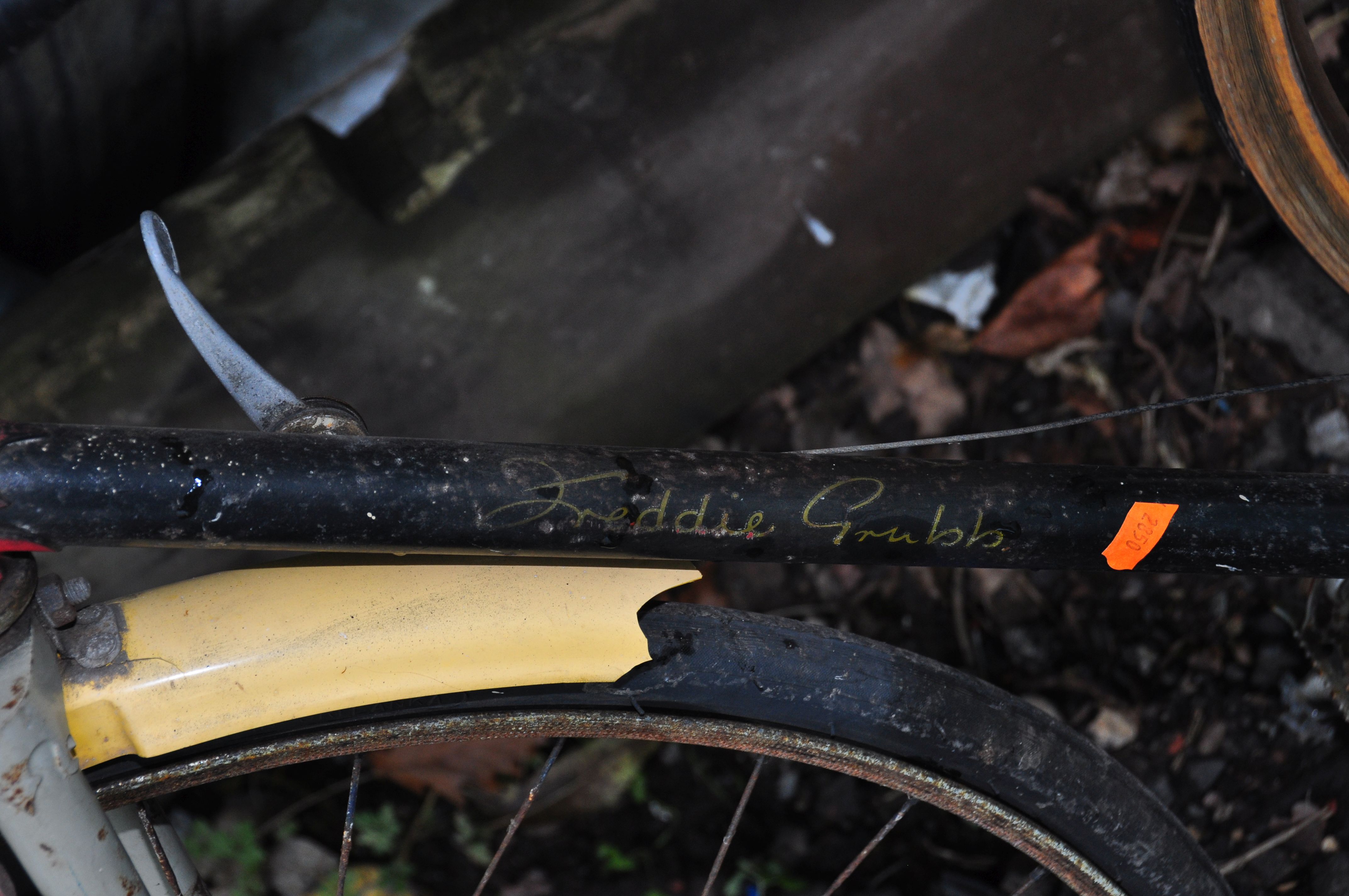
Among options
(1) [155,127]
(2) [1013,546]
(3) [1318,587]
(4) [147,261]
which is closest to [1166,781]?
(3) [1318,587]

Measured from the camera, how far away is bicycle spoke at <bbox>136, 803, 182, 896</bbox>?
3.40 ft

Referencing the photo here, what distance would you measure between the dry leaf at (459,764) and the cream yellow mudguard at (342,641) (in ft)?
3.33

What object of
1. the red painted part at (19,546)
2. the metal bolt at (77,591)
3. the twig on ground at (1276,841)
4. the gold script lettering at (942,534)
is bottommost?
the twig on ground at (1276,841)

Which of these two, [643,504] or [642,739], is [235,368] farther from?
[642,739]

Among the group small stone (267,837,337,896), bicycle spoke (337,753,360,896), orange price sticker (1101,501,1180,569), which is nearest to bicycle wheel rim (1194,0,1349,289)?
orange price sticker (1101,501,1180,569)

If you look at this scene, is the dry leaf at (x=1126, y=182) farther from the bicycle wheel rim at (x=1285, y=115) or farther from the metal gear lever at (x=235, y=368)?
the metal gear lever at (x=235, y=368)

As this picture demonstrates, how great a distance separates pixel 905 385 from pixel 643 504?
1.36 meters

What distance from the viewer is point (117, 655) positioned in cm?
94

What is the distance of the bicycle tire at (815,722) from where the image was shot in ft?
3.31

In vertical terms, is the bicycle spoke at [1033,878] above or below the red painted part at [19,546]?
below

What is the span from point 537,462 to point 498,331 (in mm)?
1072

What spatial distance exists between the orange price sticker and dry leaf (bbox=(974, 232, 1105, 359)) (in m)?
1.19

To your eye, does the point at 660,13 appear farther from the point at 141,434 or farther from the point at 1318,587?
the point at 1318,587

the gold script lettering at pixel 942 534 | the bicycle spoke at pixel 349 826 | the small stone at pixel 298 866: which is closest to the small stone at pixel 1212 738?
the gold script lettering at pixel 942 534
